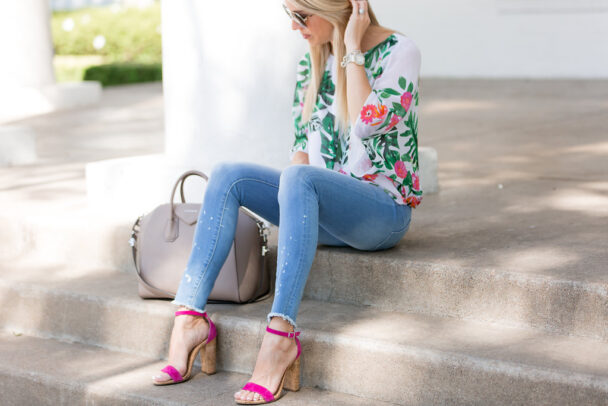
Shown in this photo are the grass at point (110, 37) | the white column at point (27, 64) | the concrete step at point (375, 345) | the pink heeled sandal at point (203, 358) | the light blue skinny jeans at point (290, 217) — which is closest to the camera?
the concrete step at point (375, 345)

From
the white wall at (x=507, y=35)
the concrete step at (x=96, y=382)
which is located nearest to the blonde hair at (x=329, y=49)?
the concrete step at (x=96, y=382)

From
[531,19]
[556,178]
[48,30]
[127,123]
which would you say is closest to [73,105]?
[48,30]

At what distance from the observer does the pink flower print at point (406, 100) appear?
332 cm

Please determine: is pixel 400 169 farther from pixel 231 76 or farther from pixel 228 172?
pixel 231 76

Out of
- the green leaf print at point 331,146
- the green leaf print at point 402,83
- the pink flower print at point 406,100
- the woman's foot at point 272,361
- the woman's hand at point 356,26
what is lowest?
the woman's foot at point 272,361

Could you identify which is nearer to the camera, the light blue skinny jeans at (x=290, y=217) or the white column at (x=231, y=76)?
the light blue skinny jeans at (x=290, y=217)

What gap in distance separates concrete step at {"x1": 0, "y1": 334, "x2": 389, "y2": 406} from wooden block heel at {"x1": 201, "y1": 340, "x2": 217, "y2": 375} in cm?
2

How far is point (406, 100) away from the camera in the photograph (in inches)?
131

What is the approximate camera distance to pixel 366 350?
3139 mm

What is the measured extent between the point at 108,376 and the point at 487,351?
4.62 ft

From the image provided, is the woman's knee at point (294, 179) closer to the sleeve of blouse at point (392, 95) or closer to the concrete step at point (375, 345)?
the sleeve of blouse at point (392, 95)

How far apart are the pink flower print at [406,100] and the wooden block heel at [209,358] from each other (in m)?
1.10

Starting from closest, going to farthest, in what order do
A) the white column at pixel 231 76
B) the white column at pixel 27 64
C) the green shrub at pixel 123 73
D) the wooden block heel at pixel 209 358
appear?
1. the wooden block heel at pixel 209 358
2. the white column at pixel 231 76
3. the white column at pixel 27 64
4. the green shrub at pixel 123 73

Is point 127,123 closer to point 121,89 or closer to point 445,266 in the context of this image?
point 121,89
